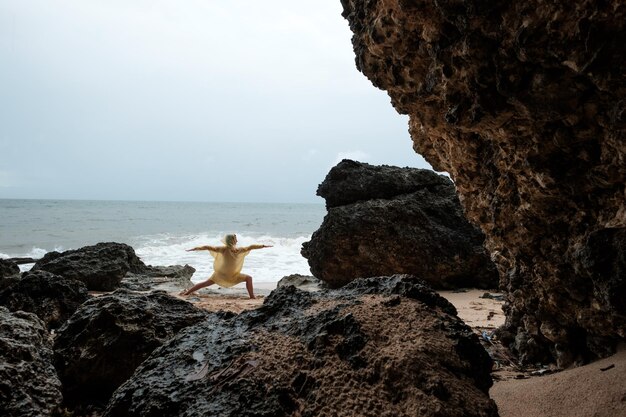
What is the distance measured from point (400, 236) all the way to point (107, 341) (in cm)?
592

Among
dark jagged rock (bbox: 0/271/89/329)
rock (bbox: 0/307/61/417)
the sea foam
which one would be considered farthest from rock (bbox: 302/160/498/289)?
rock (bbox: 0/307/61/417)

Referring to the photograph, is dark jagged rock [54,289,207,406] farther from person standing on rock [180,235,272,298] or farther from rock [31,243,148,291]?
rock [31,243,148,291]

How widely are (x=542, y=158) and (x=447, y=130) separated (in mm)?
961

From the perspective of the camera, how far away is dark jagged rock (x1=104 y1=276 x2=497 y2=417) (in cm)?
181

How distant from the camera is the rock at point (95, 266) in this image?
8.92m

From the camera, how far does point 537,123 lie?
227 cm

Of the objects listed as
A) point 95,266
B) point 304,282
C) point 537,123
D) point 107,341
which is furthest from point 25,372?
point 95,266

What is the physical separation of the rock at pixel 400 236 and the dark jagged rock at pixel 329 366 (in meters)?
5.73

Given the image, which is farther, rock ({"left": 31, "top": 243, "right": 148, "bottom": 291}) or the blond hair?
rock ({"left": 31, "top": 243, "right": 148, "bottom": 291})

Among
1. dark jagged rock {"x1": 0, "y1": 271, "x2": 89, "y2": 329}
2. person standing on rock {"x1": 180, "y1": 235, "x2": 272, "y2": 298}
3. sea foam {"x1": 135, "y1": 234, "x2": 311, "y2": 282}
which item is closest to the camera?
dark jagged rock {"x1": 0, "y1": 271, "x2": 89, "y2": 329}

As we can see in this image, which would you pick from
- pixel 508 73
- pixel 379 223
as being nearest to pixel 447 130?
pixel 508 73

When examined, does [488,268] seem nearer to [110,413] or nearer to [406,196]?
[406,196]

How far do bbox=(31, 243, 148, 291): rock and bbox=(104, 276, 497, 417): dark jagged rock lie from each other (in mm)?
7487

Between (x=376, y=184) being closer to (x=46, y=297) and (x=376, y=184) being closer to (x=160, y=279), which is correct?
(x=160, y=279)
